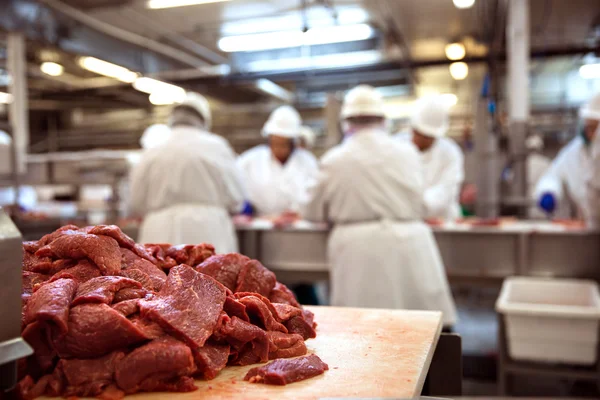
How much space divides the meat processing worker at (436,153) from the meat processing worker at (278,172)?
1349mm

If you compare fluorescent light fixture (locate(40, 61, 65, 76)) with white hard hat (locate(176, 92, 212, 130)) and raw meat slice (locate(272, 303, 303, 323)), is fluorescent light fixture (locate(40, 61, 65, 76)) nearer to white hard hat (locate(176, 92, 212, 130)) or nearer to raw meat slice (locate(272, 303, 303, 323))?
white hard hat (locate(176, 92, 212, 130))

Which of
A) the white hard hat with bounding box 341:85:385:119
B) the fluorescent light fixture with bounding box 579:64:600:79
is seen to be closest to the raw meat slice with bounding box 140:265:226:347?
the white hard hat with bounding box 341:85:385:119

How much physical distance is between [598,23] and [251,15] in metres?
5.20

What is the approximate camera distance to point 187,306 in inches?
50.5

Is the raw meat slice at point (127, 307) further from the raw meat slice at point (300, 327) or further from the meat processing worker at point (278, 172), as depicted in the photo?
the meat processing worker at point (278, 172)

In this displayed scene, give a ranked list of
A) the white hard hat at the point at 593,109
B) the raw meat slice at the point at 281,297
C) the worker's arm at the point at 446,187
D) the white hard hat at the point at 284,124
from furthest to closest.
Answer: the white hard hat at the point at 284,124, the worker's arm at the point at 446,187, the white hard hat at the point at 593,109, the raw meat slice at the point at 281,297

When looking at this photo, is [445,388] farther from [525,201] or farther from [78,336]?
[525,201]

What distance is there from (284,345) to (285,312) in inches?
5.5

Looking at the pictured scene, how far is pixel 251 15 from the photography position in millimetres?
7953

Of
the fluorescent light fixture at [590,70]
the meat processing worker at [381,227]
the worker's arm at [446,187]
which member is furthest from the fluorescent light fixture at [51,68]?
the fluorescent light fixture at [590,70]

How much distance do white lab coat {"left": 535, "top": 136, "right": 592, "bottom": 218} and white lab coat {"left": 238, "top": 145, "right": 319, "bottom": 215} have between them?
2718 millimetres

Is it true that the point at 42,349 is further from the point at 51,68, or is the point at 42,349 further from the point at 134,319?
the point at 51,68

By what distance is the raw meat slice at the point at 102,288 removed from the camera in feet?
4.01

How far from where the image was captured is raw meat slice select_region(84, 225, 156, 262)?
1.50 meters
